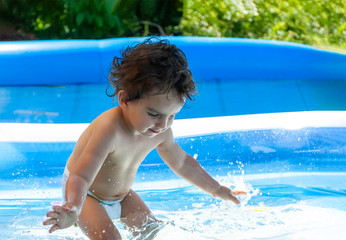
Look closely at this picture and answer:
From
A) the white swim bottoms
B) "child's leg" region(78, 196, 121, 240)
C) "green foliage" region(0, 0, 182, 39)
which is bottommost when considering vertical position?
"green foliage" region(0, 0, 182, 39)

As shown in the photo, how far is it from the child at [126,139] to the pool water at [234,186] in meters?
0.17

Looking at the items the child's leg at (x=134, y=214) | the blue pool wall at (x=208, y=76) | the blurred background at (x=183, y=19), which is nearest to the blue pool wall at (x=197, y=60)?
the blue pool wall at (x=208, y=76)

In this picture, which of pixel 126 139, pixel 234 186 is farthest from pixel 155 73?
pixel 234 186

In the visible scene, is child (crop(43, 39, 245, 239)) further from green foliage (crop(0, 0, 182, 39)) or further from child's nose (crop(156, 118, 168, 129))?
green foliage (crop(0, 0, 182, 39))

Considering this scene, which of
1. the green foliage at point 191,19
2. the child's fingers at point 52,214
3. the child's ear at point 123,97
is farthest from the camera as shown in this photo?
the green foliage at point 191,19

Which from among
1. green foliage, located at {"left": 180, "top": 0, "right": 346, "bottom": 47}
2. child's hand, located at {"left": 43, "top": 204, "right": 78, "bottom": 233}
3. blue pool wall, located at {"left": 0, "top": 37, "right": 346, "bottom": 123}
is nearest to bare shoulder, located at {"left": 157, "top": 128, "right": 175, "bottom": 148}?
child's hand, located at {"left": 43, "top": 204, "right": 78, "bottom": 233}

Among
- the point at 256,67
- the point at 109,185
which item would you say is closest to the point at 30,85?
the point at 256,67

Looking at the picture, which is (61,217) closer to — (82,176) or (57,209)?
(57,209)

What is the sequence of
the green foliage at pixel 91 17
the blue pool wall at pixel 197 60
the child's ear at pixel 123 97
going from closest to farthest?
the child's ear at pixel 123 97 < the blue pool wall at pixel 197 60 < the green foliage at pixel 91 17

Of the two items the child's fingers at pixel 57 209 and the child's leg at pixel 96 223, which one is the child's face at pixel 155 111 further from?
the child's fingers at pixel 57 209

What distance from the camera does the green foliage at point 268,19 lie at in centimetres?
721

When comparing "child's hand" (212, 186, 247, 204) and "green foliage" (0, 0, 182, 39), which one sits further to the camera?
"green foliage" (0, 0, 182, 39)

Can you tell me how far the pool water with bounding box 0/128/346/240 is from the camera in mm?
2432

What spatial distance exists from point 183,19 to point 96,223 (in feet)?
19.2
